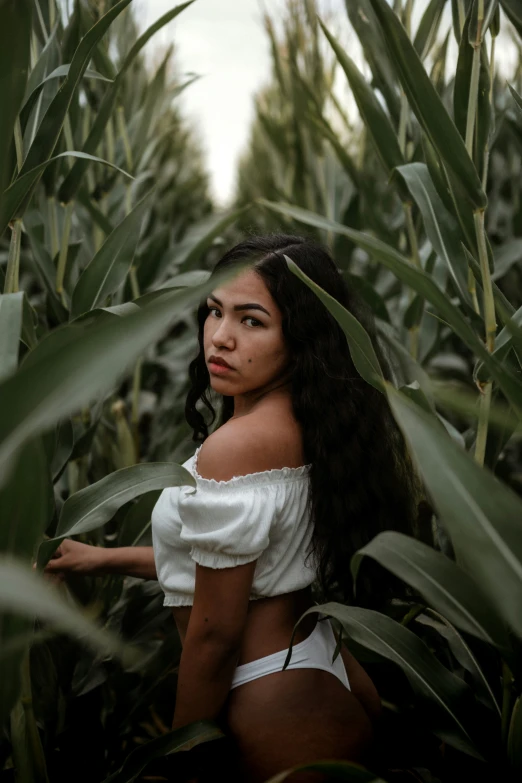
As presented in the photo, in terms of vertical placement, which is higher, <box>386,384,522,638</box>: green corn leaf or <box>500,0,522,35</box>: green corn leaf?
<box>500,0,522,35</box>: green corn leaf

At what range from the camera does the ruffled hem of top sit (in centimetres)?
64

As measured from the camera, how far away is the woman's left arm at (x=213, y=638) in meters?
0.63

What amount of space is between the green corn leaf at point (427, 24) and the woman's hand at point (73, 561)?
0.66 metres

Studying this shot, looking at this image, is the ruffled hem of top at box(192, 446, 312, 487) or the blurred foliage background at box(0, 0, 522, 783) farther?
the ruffled hem of top at box(192, 446, 312, 487)

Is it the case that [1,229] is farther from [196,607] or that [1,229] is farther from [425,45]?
[425,45]

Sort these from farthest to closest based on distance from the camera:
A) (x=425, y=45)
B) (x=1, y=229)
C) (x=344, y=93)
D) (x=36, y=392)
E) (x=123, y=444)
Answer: (x=344, y=93) < (x=123, y=444) < (x=425, y=45) < (x=1, y=229) < (x=36, y=392)

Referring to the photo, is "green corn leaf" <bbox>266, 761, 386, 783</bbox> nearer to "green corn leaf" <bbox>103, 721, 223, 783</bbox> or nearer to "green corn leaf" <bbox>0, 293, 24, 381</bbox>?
"green corn leaf" <bbox>103, 721, 223, 783</bbox>

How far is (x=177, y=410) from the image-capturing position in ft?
4.52

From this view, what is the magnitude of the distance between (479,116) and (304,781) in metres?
0.64

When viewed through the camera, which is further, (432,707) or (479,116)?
(479,116)

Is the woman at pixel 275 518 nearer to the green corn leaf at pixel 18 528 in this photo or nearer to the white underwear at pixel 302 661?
the white underwear at pixel 302 661

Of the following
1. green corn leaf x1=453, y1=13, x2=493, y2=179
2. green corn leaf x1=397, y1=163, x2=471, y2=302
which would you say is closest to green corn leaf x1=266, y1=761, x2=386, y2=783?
green corn leaf x1=397, y1=163, x2=471, y2=302

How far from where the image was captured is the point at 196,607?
64 cm

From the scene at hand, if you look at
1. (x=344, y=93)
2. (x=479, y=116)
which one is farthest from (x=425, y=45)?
(x=344, y=93)
